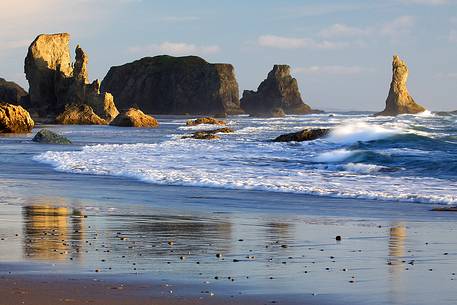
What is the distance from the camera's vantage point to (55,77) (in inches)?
4392

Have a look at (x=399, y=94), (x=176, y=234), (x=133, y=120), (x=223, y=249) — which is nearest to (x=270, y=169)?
(x=176, y=234)

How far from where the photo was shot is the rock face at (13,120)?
56878 millimetres

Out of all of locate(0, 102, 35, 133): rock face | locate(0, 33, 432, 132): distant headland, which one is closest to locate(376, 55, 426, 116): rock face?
locate(0, 33, 432, 132): distant headland

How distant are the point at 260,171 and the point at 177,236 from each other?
460 inches

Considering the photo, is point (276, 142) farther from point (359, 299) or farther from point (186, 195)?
point (359, 299)

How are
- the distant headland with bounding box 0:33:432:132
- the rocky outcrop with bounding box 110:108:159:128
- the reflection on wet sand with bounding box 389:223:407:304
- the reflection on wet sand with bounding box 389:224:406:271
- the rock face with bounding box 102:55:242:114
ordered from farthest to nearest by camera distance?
the rock face with bounding box 102:55:242:114 → the distant headland with bounding box 0:33:432:132 → the rocky outcrop with bounding box 110:108:159:128 → the reflection on wet sand with bounding box 389:224:406:271 → the reflection on wet sand with bounding box 389:223:407:304

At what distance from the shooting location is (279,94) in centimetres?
18088

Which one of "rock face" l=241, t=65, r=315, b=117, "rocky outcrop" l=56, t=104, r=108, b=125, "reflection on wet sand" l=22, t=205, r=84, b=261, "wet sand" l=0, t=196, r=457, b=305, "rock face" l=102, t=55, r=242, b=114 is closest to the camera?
"wet sand" l=0, t=196, r=457, b=305

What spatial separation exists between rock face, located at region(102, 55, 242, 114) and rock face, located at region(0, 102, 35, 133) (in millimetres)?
115751

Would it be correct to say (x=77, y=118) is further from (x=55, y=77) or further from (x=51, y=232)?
(x=51, y=232)

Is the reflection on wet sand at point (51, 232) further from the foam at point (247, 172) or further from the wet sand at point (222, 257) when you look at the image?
the foam at point (247, 172)

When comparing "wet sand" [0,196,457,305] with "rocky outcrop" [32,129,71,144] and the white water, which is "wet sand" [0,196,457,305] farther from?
"rocky outcrop" [32,129,71,144]

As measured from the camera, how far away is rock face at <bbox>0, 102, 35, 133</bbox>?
187 feet

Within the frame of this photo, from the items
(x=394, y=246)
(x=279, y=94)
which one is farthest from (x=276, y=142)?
(x=279, y=94)
